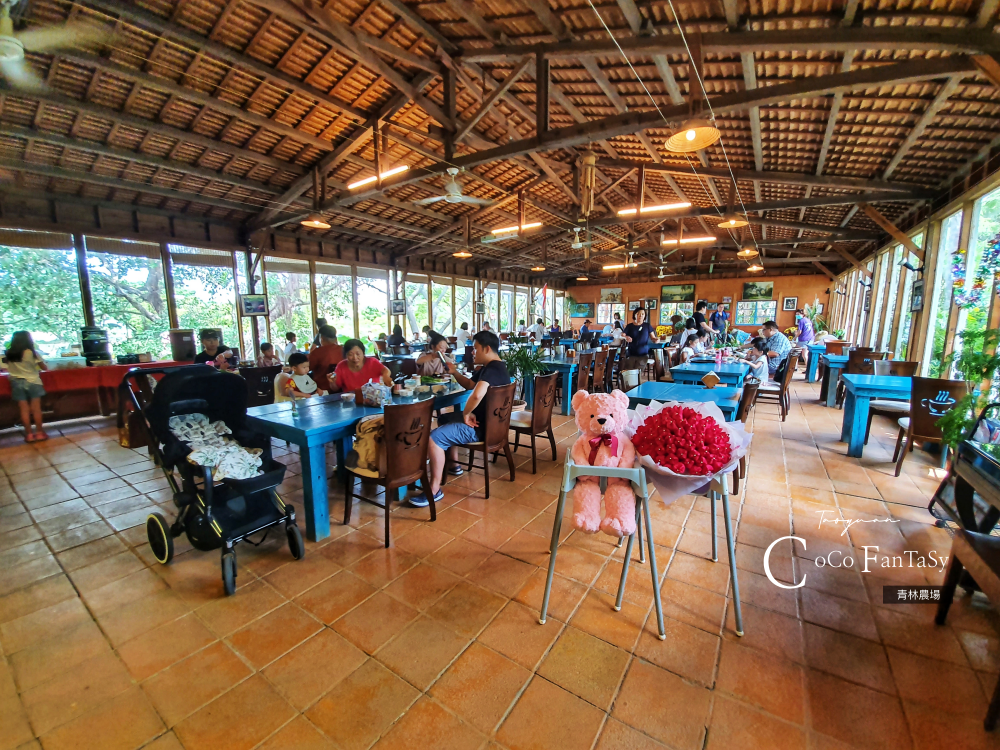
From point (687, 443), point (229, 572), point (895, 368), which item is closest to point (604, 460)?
point (687, 443)

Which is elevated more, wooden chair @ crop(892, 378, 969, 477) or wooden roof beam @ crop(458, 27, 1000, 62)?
wooden roof beam @ crop(458, 27, 1000, 62)

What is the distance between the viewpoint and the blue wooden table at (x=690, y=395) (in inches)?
→ 125

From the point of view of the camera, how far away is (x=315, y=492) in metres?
2.55

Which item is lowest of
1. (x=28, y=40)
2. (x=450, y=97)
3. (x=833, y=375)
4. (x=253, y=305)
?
(x=833, y=375)

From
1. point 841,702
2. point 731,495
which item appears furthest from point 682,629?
point 731,495

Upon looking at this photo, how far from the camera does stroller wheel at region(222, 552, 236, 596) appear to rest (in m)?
2.06

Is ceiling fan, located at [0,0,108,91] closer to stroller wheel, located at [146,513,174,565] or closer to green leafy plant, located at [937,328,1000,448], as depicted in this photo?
stroller wheel, located at [146,513,174,565]

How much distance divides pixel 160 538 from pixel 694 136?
4.80 m

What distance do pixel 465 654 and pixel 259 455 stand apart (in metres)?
1.77

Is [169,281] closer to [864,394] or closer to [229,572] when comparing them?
[229,572]

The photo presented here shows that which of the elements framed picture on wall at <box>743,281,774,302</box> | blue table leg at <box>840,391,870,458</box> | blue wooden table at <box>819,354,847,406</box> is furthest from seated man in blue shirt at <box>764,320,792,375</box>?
framed picture on wall at <box>743,281,774,302</box>

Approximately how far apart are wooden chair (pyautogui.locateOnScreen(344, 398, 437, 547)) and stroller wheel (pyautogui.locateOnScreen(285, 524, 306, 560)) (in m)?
0.39

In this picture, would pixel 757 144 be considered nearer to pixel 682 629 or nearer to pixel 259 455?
pixel 682 629

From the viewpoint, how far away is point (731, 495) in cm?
321
